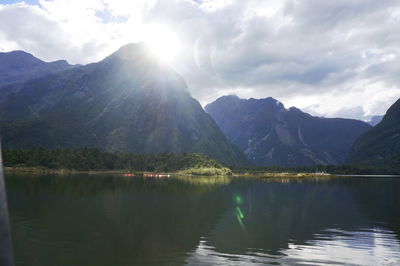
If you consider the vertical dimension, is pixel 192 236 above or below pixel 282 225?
above

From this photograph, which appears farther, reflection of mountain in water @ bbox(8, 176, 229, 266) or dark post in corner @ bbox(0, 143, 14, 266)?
reflection of mountain in water @ bbox(8, 176, 229, 266)

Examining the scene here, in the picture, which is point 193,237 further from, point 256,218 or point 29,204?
point 29,204

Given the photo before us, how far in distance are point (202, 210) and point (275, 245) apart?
95.9 feet

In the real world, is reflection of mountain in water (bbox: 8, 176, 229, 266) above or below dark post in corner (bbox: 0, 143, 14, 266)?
below

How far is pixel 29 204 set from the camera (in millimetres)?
66750

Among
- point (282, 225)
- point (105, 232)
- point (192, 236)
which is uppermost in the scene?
Answer: point (105, 232)

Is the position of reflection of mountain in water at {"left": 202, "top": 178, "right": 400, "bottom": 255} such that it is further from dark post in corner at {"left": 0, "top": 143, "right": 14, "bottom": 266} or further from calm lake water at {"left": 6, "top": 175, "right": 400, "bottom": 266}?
dark post in corner at {"left": 0, "top": 143, "right": 14, "bottom": 266}

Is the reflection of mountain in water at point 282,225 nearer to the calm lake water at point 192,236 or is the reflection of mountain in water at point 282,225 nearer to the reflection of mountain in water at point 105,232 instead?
the calm lake water at point 192,236

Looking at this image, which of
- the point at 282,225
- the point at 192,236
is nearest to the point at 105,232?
the point at 192,236

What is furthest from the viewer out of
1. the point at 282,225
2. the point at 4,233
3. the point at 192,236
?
the point at 282,225

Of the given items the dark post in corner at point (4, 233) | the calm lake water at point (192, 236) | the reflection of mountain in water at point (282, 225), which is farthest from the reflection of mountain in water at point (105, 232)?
the dark post in corner at point (4, 233)

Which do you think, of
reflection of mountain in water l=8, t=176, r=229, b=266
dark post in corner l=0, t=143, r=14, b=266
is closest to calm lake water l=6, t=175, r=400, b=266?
reflection of mountain in water l=8, t=176, r=229, b=266

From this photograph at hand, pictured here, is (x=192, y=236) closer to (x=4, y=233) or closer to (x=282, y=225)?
(x=282, y=225)

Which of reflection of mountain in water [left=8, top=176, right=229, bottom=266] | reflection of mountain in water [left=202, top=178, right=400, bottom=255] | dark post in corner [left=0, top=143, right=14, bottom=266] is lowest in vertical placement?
reflection of mountain in water [left=202, top=178, right=400, bottom=255]
